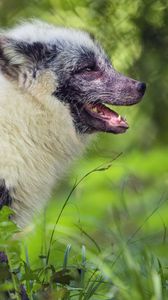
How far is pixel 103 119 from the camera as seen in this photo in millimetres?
5910

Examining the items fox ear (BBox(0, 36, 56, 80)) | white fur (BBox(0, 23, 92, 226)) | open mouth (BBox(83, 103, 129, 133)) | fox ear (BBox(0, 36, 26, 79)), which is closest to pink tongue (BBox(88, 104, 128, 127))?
open mouth (BBox(83, 103, 129, 133))

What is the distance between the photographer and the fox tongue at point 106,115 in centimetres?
582

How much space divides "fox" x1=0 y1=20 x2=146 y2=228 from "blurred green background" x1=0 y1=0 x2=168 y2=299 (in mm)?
187

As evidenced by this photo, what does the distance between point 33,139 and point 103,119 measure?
594 millimetres

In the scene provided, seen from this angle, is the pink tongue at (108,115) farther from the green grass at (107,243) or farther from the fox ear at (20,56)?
the fox ear at (20,56)

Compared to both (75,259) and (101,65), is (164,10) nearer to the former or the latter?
(101,65)

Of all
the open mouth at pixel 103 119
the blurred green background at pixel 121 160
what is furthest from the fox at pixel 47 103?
the blurred green background at pixel 121 160

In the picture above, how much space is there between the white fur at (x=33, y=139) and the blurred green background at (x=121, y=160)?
150mm

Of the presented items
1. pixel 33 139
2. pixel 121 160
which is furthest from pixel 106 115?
pixel 33 139

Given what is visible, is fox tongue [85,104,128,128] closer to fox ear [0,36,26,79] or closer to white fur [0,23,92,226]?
white fur [0,23,92,226]

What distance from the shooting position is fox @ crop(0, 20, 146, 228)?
5371 mm

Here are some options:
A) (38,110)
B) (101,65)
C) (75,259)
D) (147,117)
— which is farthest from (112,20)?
(75,259)

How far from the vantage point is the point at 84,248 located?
195 inches

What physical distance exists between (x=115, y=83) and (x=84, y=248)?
141cm
